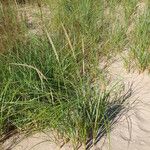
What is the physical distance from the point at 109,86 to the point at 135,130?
59 cm

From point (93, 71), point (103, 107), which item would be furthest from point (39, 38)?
point (103, 107)

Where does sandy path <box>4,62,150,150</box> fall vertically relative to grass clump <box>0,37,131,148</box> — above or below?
below

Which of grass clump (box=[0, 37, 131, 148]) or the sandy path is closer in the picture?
grass clump (box=[0, 37, 131, 148])

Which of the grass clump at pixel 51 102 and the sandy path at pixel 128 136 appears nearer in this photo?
the grass clump at pixel 51 102

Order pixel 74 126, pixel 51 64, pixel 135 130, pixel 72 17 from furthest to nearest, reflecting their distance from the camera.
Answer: pixel 72 17, pixel 51 64, pixel 135 130, pixel 74 126

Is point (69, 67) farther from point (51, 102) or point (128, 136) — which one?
point (128, 136)

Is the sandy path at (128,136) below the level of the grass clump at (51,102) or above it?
below

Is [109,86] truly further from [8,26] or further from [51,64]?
[8,26]

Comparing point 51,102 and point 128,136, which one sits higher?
point 51,102

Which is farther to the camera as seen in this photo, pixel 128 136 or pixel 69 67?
pixel 69 67

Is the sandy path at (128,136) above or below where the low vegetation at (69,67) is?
below

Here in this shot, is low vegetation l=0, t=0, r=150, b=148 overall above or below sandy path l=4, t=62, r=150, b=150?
above

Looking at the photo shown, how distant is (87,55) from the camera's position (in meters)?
3.60

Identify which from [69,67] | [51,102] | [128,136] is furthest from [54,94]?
[128,136]
